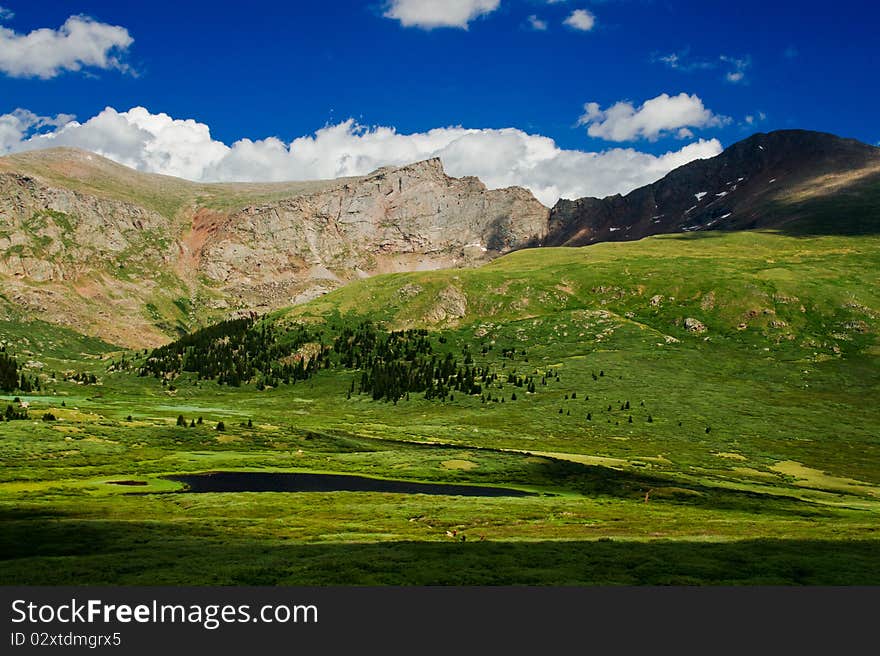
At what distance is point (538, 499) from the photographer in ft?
311

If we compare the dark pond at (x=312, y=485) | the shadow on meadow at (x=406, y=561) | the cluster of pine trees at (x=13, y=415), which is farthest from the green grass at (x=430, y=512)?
the cluster of pine trees at (x=13, y=415)

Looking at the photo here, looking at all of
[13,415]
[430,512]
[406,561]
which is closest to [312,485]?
[430,512]

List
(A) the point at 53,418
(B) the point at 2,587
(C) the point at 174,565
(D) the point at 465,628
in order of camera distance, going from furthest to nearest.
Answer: (A) the point at 53,418 < (C) the point at 174,565 < (B) the point at 2,587 < (D) the point at 465,628

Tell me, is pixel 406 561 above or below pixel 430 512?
above

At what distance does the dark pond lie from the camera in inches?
4006

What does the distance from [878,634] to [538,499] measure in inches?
2607

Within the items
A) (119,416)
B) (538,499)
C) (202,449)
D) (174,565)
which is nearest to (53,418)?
(119,416)

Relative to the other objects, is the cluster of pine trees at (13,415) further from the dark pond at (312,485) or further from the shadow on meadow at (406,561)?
the shadow on meadow at (406,561)

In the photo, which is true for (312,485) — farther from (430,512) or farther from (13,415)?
(13,415)

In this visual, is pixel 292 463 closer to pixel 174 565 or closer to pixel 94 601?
pixel 174 565

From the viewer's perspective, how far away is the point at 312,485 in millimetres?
106562

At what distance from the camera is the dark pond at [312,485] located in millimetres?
101750

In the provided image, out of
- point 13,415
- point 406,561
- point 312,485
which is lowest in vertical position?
point 312,485

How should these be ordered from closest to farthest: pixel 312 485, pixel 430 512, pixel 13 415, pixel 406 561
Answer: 1. pixel 406 561
2. pixel 430 512
3. pixel 312 485
4. pixel 13 415
